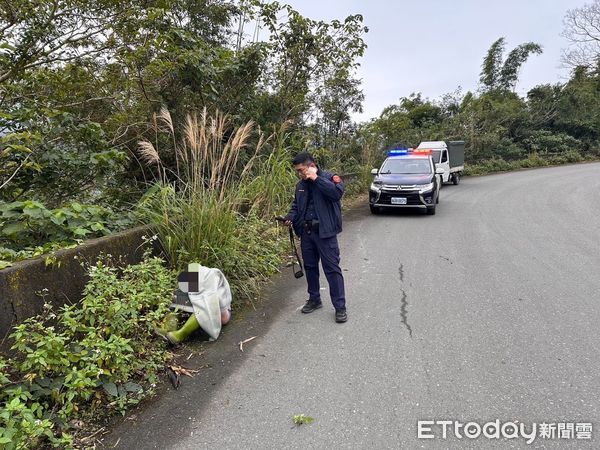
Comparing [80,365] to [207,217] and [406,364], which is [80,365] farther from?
[406,364]

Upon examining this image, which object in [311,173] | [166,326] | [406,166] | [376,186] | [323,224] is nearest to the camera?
[166,326]

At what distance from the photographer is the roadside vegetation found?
2.42 m

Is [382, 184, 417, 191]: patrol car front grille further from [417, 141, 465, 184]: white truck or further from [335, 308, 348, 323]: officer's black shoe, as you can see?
[417, 141, 465, 184]: white truck

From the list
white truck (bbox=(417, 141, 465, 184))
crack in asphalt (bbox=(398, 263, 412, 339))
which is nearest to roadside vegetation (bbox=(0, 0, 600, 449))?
crack in asphalt (bbox=(398, 263, 412, 339))

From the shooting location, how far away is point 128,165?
6.14 meters

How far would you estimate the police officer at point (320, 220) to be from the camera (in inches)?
140

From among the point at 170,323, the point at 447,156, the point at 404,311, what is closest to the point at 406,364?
the point at 404,311

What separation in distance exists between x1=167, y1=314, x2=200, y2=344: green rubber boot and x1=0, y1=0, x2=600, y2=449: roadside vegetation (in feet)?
0.71

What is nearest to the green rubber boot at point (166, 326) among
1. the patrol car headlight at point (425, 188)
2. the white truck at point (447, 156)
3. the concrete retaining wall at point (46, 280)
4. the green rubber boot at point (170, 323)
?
the green rubber boot at point (170, 323)

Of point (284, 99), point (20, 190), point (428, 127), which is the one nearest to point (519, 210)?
point (284, 99)

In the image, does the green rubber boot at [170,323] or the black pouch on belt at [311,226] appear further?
the black pouch on belt at [311,226]

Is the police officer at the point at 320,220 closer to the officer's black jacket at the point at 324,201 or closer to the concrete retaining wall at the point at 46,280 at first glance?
the officer's black jacket at the point at 324,201

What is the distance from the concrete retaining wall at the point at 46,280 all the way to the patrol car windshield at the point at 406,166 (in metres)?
8.49

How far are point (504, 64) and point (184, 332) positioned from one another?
124ft
